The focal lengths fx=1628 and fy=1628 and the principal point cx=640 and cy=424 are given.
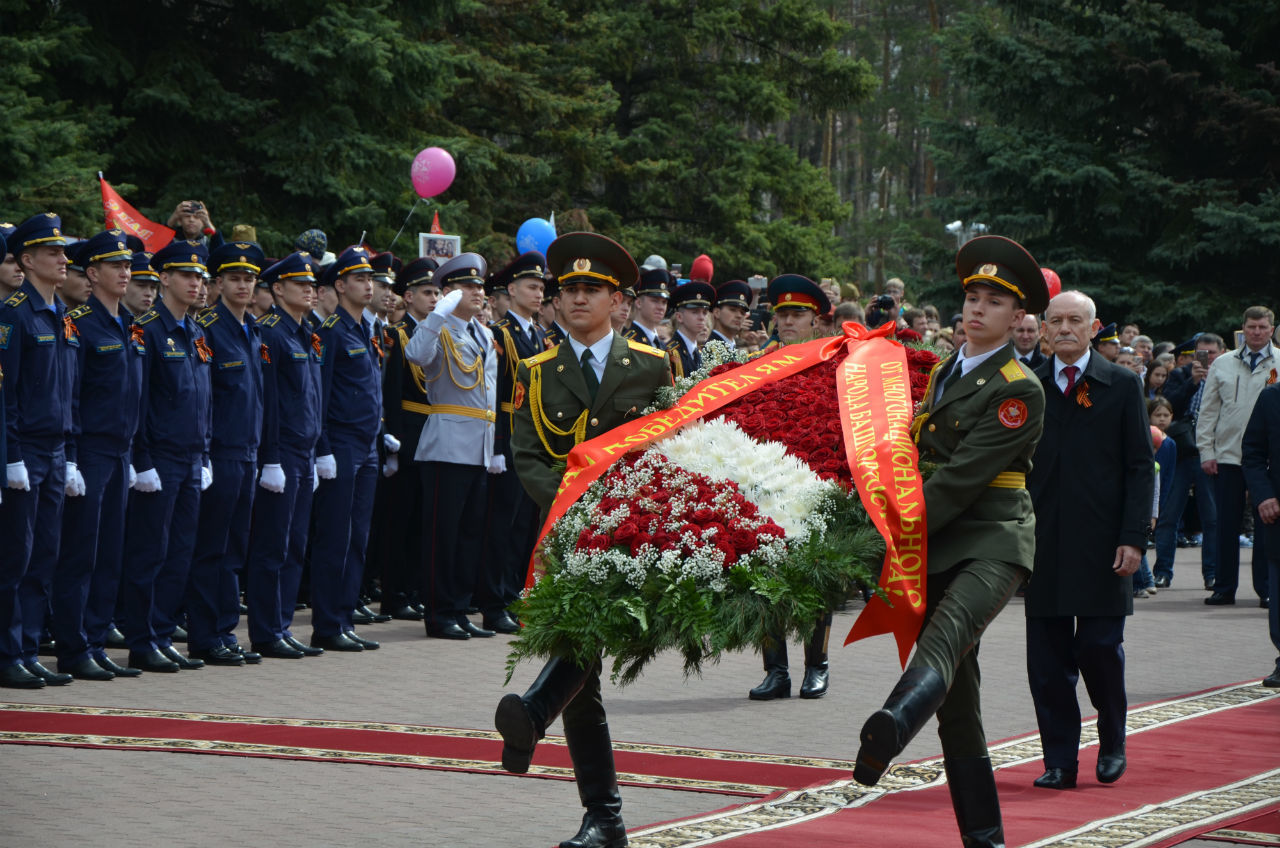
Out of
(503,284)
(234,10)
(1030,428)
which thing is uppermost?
(234,10)

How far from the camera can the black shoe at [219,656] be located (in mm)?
10250

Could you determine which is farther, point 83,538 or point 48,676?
point 83,538

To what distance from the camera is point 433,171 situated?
1905 centimetres

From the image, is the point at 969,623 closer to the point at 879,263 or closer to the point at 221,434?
the point at 221,434

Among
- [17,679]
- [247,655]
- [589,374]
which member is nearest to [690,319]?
[247,655]

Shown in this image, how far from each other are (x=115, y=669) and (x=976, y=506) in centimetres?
578

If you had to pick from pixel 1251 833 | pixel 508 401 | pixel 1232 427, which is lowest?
pixel 1251 833

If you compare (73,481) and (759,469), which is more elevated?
(73,481)

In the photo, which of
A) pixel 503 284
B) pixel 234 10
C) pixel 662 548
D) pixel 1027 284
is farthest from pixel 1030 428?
pixel 234 10

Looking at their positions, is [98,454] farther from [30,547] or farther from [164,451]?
[30,547]

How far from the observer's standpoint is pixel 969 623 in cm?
551

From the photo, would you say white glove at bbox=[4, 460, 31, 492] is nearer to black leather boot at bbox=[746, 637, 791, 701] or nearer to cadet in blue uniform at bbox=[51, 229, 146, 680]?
cadet in blue uniform at bbox=[51, 229, 146, 680]

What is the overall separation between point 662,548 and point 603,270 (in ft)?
4.60

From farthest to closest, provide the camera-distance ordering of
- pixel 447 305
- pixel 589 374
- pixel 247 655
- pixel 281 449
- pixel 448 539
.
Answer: pixel 448 539
pixel 447 305
pixel 281 449
pixel 247 655
pixel 589 374
